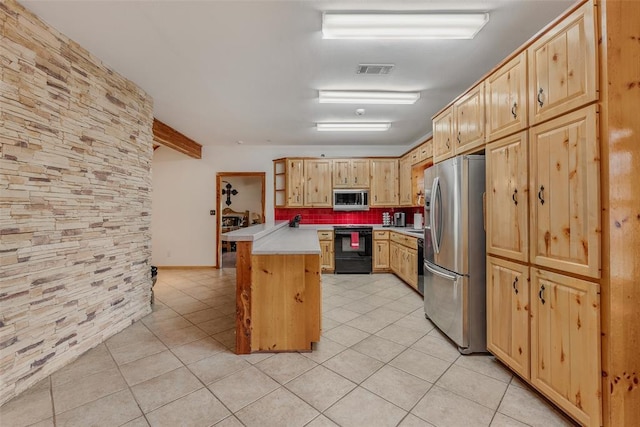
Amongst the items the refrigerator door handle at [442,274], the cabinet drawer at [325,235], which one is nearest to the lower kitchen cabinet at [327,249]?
the cabinet drawer at [325,235]

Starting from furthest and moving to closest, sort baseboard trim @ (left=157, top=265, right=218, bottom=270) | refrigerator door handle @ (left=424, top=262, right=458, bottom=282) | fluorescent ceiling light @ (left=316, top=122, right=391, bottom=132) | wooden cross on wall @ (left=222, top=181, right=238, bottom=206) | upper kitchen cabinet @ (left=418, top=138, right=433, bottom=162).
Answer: wooden cross on wall @ (left=222, top=181, right=238, bottom=206) → baseboard trim @ (left=157, top=265, right=218, bottom=270) → fluorescent ceiling light @ (left=316, top=122, right=391, bottom=132) → upper kitchen cabinet @ (left=418, top=138, right=433, bottom=162) → refrigerator door handle @ (left=424, top=262, right=458, bottom=282)

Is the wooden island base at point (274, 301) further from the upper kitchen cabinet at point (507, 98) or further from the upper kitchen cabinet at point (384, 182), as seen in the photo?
the upper kitchen cabinet at point (384, 182)

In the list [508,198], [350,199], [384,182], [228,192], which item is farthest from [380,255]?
[228,192]

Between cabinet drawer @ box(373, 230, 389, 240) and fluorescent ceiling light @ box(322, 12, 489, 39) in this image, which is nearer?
fluorescent ceiling light @ box(322, 12, 489, 39)

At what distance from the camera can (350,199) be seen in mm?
5434

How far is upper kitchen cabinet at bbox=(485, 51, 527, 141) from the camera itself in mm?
1765

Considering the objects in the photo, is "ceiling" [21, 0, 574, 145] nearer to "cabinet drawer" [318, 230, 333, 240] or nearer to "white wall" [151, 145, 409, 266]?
"white wall" [151, 145, 409, 266]

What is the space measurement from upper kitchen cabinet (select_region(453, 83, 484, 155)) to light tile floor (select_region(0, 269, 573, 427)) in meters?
1.88

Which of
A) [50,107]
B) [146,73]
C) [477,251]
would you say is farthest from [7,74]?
[477,251]

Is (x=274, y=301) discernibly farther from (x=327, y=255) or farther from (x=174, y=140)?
(x=174, y=140)

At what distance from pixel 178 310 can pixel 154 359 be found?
1.18m

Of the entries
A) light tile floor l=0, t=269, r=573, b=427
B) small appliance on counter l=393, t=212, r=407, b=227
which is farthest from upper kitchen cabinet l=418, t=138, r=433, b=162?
light tile floor l=0, t=269, r=573, b=427

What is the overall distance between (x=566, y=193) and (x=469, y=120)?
114 centimetres

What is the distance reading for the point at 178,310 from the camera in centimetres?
331
